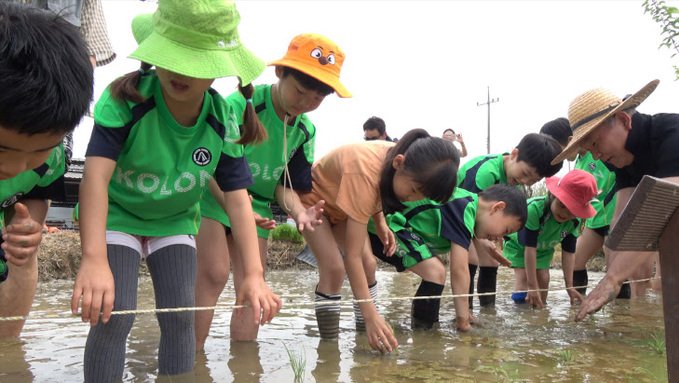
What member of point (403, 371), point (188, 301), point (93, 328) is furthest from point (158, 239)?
point (403, 371)

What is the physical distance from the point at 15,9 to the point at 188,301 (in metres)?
1.36

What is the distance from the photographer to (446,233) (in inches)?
155

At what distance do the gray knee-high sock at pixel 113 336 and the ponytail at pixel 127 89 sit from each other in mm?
601

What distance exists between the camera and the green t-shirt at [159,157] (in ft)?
7.22

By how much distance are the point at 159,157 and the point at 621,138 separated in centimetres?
261

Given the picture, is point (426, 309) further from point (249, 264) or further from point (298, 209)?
point (249, 264)

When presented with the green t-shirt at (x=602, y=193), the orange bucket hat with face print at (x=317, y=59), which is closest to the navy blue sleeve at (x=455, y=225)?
the orange bucket hat with face print at (x=317, y=59)

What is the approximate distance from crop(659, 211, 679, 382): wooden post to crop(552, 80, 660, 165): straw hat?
4.70 feet

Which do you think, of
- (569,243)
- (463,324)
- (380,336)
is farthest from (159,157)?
(569,243)

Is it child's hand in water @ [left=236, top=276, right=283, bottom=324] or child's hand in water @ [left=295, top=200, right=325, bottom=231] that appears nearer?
child's hand in water @ [left=236, top=276, right=283, bottom=324]

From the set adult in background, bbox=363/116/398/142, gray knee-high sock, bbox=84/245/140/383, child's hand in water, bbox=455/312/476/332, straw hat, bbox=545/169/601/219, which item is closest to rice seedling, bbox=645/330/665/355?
child's hand in water, bbox=455/312/476/332

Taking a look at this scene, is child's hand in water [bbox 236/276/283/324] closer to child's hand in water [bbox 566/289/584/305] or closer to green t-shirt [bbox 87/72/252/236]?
green t-shirt [bbox 87/72/252/236]

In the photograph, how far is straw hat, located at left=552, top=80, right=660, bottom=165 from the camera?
320 centimetres

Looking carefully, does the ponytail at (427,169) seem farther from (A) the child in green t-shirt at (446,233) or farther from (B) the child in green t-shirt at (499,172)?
(B) the child in green t-shirt at (499,172)
